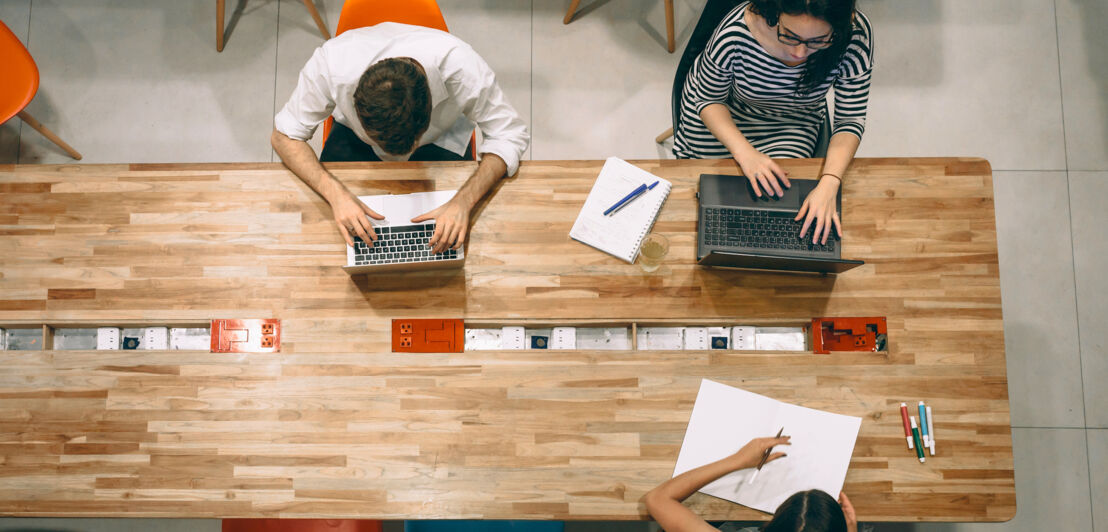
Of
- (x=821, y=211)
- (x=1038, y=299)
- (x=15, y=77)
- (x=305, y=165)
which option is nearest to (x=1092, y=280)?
(x=1038, y=299)

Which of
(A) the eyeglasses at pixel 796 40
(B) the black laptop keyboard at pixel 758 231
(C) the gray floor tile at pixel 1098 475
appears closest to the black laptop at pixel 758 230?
(B) the black laptop keyboard at pixel 758 231

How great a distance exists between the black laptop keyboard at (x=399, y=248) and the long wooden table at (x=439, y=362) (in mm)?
94

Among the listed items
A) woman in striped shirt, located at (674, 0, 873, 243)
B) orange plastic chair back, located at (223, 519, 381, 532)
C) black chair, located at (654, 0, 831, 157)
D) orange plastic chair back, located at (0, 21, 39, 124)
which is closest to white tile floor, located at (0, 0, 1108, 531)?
orange plastic chair back, located at (0, 21, 39, 124)

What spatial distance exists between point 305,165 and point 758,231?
136 centimetres

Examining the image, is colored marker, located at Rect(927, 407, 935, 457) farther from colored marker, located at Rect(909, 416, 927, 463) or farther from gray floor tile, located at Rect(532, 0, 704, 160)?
gray floor tile, located at Rect(532, 0, 704, 160)

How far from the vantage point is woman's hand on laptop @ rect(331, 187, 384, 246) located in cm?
168

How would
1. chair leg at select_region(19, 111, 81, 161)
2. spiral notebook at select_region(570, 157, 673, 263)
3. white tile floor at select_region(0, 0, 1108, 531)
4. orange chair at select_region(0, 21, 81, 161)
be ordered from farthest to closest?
white tile floor at select_region(0, 0, 1108, 531) < chair leg at select_region(19, 111, 81, 161) < orange chair at select_region(0, 21, 81, 161) < spiral notebook at select_region(570, 157, 673, 263)

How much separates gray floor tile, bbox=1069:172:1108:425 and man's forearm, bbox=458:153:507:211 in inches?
105

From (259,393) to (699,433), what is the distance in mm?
1266

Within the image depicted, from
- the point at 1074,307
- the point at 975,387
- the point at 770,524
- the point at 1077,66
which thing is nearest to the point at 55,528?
the point at 770,524

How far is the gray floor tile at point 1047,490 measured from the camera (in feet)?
8.17

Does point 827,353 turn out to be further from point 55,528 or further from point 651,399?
point 55,528

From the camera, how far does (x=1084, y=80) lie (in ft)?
8.90

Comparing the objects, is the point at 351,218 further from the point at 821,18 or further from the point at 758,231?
the point at 821,18
